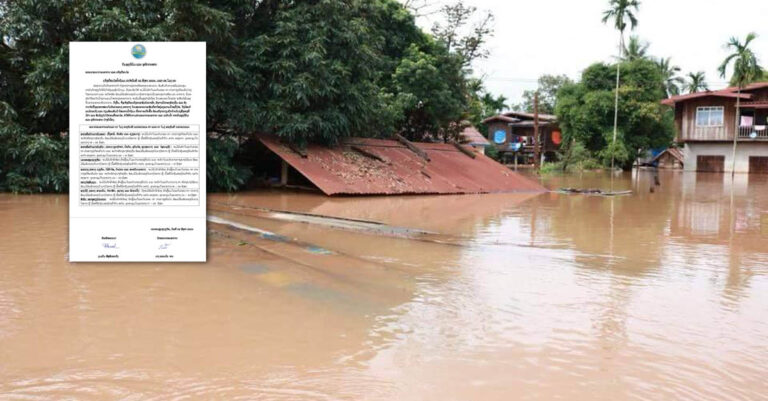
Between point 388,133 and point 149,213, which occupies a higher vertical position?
point 388,133

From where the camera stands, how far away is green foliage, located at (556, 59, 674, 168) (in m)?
35.2

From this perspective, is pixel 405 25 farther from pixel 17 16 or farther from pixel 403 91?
pixel 17 16

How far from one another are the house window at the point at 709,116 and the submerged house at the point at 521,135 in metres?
12.8

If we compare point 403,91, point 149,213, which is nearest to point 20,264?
point 149,213

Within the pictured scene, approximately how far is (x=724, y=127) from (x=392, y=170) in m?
28.4

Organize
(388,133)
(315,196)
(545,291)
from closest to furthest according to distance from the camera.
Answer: (545,291)
(315,196)
(388,133)

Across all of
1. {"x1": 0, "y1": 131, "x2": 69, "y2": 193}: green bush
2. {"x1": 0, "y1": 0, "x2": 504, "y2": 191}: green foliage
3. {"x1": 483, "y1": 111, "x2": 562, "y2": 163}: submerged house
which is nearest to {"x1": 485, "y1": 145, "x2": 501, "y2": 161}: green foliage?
{"x1": 483, "y1": 111, "x2": 562, "y2": 163}: submerged house

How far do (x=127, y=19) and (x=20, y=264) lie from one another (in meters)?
7.96

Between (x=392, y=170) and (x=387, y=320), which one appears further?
(x=392, y=170)

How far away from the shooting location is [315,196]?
1402 centimetres

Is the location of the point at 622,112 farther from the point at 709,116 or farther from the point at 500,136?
the point at 500,136

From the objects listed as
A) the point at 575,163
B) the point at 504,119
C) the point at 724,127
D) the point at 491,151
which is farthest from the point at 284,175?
the point at 504,119

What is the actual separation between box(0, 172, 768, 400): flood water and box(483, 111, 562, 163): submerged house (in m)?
42.5

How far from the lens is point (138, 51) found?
3232 mm
